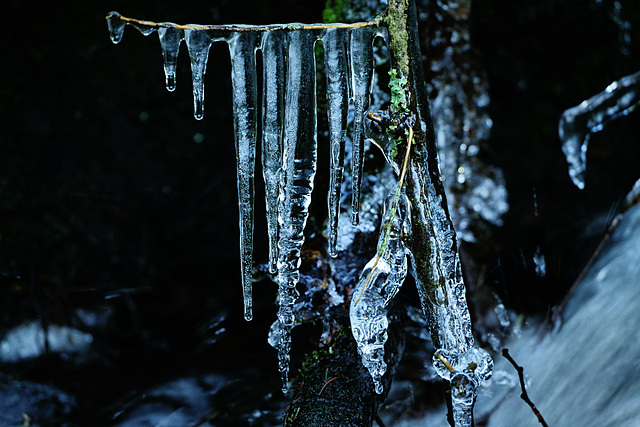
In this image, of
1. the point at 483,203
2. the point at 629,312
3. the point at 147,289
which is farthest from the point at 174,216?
the point at 629,312

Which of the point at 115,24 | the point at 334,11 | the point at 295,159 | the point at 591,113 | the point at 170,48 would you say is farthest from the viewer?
the point at 334,11

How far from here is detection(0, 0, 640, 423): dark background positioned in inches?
123

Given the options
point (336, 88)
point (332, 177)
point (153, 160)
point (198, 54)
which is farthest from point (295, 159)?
point (153, 160)

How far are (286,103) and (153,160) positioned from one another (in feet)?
6.97

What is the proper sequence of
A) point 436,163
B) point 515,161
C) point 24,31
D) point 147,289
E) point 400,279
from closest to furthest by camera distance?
point 400,279, point 436,163, point 24,31, point 515,161, point 147,289

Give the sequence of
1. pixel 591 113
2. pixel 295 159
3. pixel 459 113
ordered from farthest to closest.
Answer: pixel 459 113 < pixel 591 113 < pixel 295 159

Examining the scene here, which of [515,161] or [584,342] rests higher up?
[515,161]

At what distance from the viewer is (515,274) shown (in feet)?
8.43

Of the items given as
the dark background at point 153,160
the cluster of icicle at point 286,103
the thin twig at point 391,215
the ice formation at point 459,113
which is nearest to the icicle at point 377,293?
the thin twig at point 391,215

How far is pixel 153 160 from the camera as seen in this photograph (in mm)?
3389

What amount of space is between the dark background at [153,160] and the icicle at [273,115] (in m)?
1.57

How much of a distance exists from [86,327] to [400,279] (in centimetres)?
252

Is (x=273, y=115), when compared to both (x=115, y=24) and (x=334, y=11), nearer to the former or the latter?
(x=115, y=24)

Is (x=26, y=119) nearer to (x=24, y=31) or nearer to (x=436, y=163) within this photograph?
(x=24, y=31)
